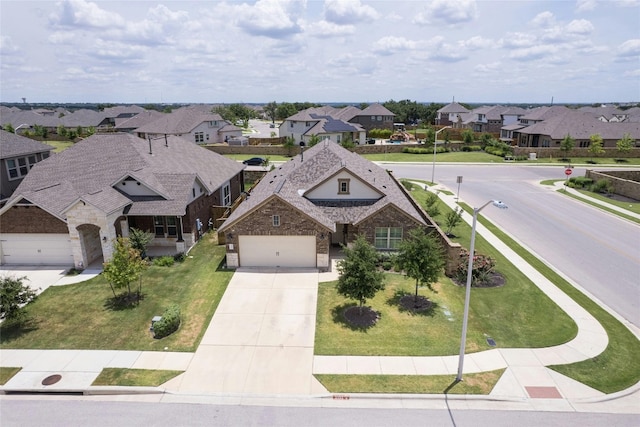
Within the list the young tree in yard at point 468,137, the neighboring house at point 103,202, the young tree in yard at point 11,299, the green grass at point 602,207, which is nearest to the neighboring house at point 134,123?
the neighboring house at point 103,202

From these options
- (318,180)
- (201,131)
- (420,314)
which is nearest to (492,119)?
(201,131)

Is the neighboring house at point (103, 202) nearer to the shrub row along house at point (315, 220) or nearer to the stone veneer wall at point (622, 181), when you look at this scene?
the shrub row along house at point (315, 220)

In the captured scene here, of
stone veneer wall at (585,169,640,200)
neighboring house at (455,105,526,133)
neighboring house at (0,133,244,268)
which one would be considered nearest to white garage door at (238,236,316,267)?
neighboring house at (0,133,244,268)

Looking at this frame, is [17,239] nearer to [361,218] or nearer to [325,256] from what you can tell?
[325,256]

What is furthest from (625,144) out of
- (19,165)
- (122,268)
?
(19,165)

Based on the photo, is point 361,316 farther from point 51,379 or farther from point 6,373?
point 6,373

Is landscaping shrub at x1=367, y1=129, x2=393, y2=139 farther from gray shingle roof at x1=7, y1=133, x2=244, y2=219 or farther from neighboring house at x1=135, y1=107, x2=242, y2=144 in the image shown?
gray shingle roof at x1=7, y1=133, x2=244, y2=219
